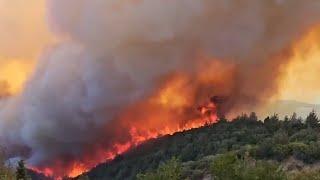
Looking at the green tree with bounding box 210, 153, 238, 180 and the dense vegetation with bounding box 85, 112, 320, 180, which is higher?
the dense vegetation with bounding box 85, 112, 320, 180

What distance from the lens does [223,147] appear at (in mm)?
77562

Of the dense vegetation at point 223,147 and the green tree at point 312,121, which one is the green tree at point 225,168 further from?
the green tree at point 312,121

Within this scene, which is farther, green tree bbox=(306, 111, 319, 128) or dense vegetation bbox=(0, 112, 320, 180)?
green tree bbox=(306, 111, 319, 128)

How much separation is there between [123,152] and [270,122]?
2387 cm

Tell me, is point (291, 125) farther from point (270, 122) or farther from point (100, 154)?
point (100, 154)

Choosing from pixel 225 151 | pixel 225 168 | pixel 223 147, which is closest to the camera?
pixel 225 168

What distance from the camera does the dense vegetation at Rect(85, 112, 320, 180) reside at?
214 ft

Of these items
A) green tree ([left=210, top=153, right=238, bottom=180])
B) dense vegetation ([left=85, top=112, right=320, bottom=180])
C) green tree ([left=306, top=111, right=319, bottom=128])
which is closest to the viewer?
green tree ([left=210, top=153, right=238, bottom=180])

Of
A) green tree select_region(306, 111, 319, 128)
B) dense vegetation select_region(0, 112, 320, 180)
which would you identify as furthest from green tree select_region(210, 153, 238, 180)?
green tree select_region(306, 111, 319, 128)

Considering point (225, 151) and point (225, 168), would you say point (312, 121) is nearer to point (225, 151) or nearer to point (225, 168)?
point (225, 151)

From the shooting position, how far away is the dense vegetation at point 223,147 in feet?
214

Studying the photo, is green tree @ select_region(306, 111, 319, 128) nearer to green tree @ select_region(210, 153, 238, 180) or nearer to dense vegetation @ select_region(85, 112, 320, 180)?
dense vegetation @ select_region(85, 112, 320, 180)

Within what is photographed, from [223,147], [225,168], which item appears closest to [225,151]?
[223,147]

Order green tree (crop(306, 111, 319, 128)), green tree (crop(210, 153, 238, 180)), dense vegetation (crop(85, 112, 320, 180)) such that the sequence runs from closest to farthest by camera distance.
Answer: green tree (crop(210, 153, 238, 180)), dense vegetation (crop(85, 112, 320, 180)), green tree (crop(306, 111, 319, 128))
